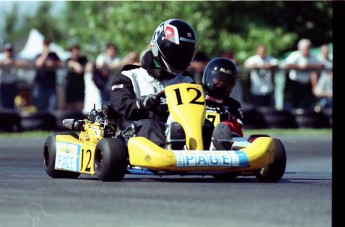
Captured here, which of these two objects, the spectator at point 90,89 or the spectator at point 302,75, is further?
the spectator at point 302,75

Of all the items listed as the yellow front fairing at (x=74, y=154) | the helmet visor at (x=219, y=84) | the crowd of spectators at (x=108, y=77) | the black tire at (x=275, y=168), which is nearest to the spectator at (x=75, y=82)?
the crowd of spectators at (x=108, y=77)

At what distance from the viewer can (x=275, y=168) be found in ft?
28.1

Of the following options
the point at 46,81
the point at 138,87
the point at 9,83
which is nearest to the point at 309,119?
the point at 46,81

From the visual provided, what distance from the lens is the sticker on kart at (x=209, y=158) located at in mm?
7855

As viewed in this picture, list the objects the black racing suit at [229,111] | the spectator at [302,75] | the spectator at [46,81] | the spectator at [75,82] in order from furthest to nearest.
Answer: the spectator at [302,75] → the spectator at [46,81] → the spectator at [75,82] → the black racing suit at [229,111]

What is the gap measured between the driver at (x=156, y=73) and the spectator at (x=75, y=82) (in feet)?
27.9

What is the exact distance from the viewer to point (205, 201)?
22.9 ft

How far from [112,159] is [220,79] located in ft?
4.70

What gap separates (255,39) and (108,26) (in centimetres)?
455

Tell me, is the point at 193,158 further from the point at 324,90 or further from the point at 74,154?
the point at 324,90

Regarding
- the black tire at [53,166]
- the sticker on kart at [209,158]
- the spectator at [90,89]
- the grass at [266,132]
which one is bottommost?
the grass at [266,132]

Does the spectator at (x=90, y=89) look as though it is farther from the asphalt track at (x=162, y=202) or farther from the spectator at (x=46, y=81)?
the asphalt track at (x=162, y=202)

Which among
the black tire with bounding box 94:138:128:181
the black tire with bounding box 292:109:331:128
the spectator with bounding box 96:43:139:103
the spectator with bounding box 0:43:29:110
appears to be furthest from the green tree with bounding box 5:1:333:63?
the black tire with bounding box 94:138:128:181

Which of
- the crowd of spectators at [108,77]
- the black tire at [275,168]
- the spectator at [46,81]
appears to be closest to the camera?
the black tire at [275,168]
